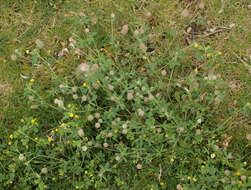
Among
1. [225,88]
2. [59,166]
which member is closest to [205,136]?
[225,88]

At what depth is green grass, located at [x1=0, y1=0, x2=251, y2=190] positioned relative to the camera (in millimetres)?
3275

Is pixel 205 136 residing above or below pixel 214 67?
below

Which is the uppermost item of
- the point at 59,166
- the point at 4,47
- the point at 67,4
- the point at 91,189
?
the point at 67,4

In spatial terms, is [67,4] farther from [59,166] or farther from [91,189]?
[91,189]

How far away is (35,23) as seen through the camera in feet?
13.0

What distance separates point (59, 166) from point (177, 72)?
5.88 ft

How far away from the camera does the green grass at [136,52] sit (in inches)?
129

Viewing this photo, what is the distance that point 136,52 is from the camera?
140 inches

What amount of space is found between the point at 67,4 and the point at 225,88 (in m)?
2.39

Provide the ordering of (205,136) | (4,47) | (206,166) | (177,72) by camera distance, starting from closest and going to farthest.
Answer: (206,166), (205,136), (177,72), (4,47)

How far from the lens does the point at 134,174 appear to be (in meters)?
3.28

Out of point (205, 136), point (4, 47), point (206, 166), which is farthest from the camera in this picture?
point (4, 47)

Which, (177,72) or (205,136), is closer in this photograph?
(205,136)

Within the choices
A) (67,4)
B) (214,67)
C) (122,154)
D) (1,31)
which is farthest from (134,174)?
(1,31)
